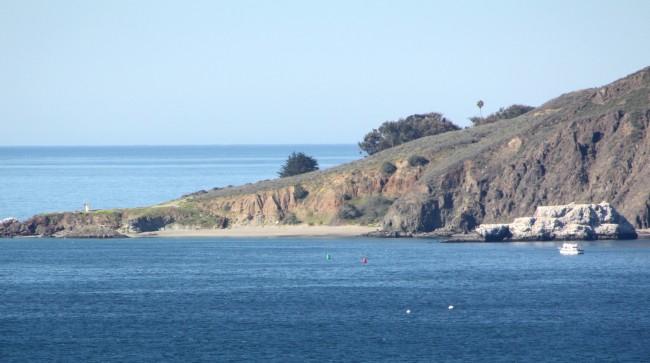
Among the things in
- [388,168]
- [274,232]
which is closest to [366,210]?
[388,168]

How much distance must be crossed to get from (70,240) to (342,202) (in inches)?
1190

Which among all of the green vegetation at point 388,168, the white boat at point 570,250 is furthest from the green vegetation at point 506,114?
the white boat at point 570,250

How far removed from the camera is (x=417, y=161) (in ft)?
499

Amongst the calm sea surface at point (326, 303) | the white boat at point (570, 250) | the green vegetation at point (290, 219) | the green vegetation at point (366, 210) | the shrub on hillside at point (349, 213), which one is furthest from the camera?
A: the green vegetation at point (290, 219)

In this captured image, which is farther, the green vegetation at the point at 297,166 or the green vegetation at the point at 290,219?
the green vegetation at the point at 297,166

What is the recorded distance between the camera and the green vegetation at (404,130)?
628ft

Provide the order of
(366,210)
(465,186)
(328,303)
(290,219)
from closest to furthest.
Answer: (328,303) → (465,186) → (366,210) → (290,219)

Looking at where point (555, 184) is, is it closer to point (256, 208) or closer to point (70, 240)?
point (256, 208)

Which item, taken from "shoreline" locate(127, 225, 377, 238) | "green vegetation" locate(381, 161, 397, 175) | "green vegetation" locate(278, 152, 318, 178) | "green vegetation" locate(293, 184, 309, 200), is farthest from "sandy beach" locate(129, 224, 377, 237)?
"green vegetation" locate(278, 152, 318, 178)

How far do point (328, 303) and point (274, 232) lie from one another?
58516 millimetres

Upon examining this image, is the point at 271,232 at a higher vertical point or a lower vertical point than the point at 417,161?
lower

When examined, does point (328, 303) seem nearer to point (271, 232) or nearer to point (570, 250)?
point (570, 250)

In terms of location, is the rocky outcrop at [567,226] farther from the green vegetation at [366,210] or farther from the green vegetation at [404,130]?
the green vegetation at [404,130]

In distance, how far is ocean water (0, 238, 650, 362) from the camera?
6988cm
